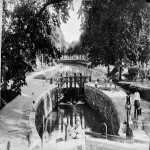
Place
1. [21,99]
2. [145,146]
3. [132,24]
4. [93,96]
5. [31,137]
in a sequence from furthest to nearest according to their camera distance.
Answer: [93,96], [21,99], [31,137], [132,24], [145,146]

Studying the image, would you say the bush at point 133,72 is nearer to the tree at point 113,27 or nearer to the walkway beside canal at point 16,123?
the walkway beside canal at point 16,123

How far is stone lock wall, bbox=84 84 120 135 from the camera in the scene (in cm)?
1232

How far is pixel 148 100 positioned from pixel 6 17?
8.13m

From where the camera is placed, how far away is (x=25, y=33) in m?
6.94

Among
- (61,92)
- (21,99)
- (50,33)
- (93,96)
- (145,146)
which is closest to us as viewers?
(145,146)

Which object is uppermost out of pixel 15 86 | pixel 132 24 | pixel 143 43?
pixel 132 24

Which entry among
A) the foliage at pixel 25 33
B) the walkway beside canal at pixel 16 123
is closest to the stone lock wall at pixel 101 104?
the walkway beside canal at pixel 16 123

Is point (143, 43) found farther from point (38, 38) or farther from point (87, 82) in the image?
point (87, 82)

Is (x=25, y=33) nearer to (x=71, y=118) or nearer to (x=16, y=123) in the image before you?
(x=16, y=123)

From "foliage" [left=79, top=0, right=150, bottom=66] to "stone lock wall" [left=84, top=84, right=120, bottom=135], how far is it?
5.46 meters

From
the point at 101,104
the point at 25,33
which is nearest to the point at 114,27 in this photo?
the point at 25,33

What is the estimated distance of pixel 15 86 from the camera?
6.98 metres

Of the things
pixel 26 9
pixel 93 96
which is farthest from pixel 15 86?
pixel 93 96

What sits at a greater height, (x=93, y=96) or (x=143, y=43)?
(x=143, y=43)
